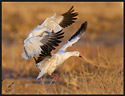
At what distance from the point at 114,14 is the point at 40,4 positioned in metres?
5.45

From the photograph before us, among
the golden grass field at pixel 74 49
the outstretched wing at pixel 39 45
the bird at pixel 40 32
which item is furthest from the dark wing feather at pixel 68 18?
the outstretched wing at pixel 39 45

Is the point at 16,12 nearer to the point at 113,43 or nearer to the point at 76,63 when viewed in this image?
the point at 113,43

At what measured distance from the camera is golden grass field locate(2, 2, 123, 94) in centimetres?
1009

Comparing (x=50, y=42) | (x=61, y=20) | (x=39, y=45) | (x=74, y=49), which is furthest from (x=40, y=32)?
(x=74, y=49)

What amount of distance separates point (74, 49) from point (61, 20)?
2783mm

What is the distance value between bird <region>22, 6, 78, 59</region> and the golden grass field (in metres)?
0.81

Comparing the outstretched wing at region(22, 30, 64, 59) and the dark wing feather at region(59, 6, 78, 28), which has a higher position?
the dark wing feather at region(59, 6, 78, 28)

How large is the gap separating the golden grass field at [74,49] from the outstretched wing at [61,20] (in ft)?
2.98

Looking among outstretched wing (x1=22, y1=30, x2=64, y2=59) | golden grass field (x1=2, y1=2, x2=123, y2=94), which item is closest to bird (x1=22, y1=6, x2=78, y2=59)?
outstretched wing (x1=22, y1=30, x2=64, y2=59)

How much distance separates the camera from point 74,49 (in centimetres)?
1220

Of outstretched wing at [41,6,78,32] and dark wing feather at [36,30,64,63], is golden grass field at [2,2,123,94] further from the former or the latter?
dark wing feather at [36,30,64,63]

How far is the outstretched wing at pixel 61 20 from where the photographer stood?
9359mm

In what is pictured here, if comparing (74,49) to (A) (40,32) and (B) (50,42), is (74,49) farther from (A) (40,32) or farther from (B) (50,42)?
(B) (50,42)

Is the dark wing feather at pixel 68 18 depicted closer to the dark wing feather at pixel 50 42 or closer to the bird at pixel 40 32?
the bird at pixel 40 32
